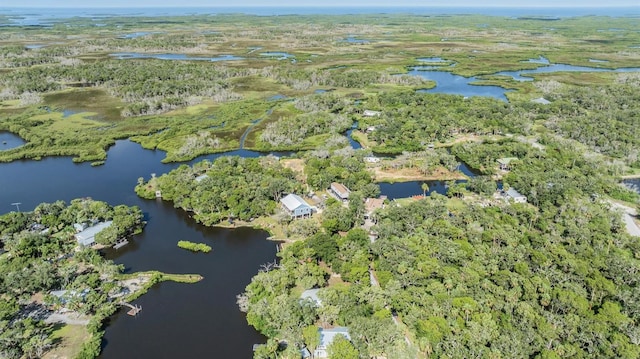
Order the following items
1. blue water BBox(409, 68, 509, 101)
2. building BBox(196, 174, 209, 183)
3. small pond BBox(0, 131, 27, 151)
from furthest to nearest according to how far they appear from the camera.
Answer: blue water BBox(409, 68, 509, 101) < small pond BBox(0, 131, 27, 151) < building BBox(196, 174, 209, 183)

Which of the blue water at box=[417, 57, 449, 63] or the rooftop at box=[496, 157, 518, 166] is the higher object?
the blue water at box=[417, 57, 449, 63]

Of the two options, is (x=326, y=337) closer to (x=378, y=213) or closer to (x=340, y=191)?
(x=378, y=213)

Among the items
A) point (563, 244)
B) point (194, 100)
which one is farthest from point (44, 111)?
point (563, 244)

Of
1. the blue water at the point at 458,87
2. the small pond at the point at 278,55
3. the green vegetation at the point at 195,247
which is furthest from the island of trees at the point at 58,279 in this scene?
the small pond at the point at 278,55

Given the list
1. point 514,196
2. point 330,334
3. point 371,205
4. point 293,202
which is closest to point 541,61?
point 514,196

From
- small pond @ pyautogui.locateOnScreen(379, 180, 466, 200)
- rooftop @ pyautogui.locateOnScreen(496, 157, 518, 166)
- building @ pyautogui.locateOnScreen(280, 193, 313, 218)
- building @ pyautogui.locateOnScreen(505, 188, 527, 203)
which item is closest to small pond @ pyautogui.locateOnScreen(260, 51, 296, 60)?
rooftop @ pyautogui.locateOnScreen(496, 157, 518, 166)

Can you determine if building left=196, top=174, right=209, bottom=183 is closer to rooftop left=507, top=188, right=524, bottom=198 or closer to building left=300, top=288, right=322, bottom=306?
building left=300, top=288, right=322, bottom=306
